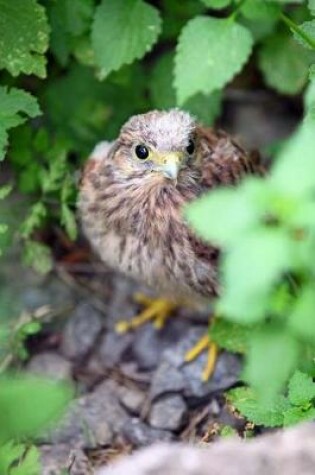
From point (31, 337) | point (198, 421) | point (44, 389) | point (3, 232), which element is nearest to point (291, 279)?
point (44, 389)

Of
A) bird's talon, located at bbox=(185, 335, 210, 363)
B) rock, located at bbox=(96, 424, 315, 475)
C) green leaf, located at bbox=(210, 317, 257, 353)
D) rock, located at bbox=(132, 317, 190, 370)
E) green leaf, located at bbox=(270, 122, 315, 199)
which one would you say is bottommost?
rock, located at bbox=(132, 317, 190, 370)

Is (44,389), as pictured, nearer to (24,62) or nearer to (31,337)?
(24,62)

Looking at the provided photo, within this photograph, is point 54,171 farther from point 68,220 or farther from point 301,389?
point 301,389

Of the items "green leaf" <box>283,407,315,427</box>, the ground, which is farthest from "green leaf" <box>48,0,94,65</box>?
"green leaf" <box>283,407,315,427</box>

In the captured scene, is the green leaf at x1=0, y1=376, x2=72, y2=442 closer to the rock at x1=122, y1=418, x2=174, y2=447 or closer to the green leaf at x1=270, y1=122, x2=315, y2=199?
the green leaf at x1=270, y1=122, x2=315, y2=199

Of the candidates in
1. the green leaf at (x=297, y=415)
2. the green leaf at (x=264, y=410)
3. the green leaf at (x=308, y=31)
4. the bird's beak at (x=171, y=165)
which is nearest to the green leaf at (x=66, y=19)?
the bird's beak at (x=171, y=165)
